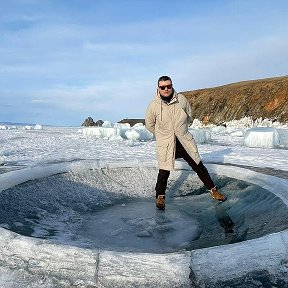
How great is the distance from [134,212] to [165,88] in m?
1.87

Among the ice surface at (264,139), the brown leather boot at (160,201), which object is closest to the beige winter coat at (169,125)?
the brown leather boot at (160,201)

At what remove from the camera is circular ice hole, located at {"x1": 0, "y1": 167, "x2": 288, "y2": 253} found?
13.7ft

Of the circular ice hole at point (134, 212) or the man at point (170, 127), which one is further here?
the man at point (170, 127)

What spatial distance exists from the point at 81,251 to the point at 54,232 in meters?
1.64

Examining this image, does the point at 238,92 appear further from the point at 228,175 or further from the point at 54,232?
the point at 54,232

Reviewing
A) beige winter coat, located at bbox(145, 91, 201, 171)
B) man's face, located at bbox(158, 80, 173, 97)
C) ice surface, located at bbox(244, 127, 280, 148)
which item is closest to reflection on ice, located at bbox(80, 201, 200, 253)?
beige winter coat, located at bbox(145, 91, 201, 171)

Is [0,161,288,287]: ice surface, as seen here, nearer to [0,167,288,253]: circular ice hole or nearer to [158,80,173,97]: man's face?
[0,167,288,253]: circular ice hole

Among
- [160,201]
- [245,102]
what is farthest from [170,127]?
[245,102]

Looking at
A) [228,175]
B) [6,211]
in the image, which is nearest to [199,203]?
[228,175]

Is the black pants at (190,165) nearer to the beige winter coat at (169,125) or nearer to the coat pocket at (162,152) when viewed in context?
the beige winter coat at (169,125)

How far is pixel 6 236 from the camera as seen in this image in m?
3.35

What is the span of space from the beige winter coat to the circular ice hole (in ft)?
2.75

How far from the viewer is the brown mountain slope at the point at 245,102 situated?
3484cm

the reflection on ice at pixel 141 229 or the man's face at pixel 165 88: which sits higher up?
the man's face at pixel 165 88
